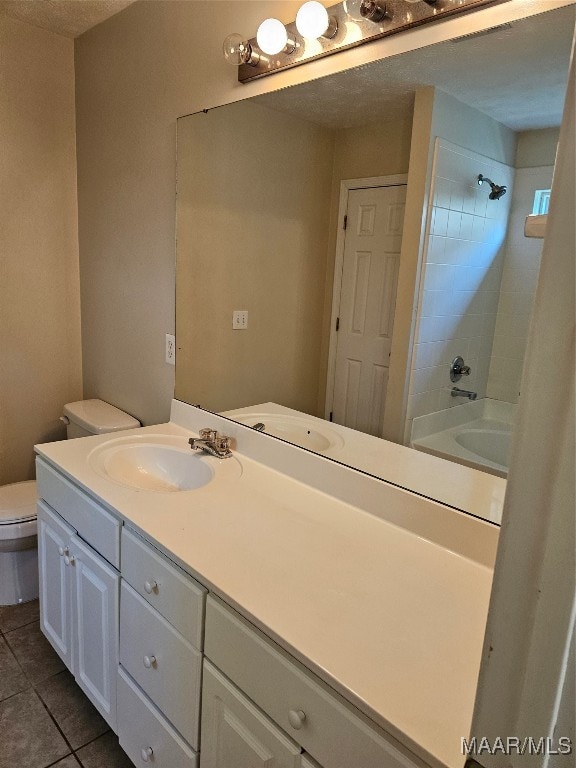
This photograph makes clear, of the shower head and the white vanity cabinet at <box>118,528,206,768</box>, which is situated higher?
the shower head

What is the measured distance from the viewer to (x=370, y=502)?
1324mm

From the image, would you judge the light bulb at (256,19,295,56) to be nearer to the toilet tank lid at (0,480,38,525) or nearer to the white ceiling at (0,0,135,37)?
the white ceiling at (0,0,135,37)

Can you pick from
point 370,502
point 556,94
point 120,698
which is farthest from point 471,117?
point 120,698

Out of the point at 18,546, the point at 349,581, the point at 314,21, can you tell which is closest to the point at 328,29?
the point at 314,21

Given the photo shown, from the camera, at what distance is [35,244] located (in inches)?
95.1

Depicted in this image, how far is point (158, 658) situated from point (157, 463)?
71 cm

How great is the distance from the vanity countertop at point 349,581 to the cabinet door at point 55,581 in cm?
25

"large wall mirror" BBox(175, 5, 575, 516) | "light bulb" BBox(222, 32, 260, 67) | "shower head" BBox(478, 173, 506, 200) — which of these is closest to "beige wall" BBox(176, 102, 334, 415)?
"large wall mirror" BBox(175, 5, 575, 516)

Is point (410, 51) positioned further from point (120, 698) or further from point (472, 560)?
point (120, 698)

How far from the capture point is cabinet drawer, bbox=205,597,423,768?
2.48ft

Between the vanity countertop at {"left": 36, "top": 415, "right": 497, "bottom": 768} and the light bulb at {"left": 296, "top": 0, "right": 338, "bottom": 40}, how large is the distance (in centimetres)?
114

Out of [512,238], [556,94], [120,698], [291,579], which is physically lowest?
[120,698]

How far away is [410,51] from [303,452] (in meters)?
1.06

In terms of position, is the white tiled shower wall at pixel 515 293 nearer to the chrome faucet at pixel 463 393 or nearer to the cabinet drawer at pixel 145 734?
the chrome faucet at pixel 463 393
